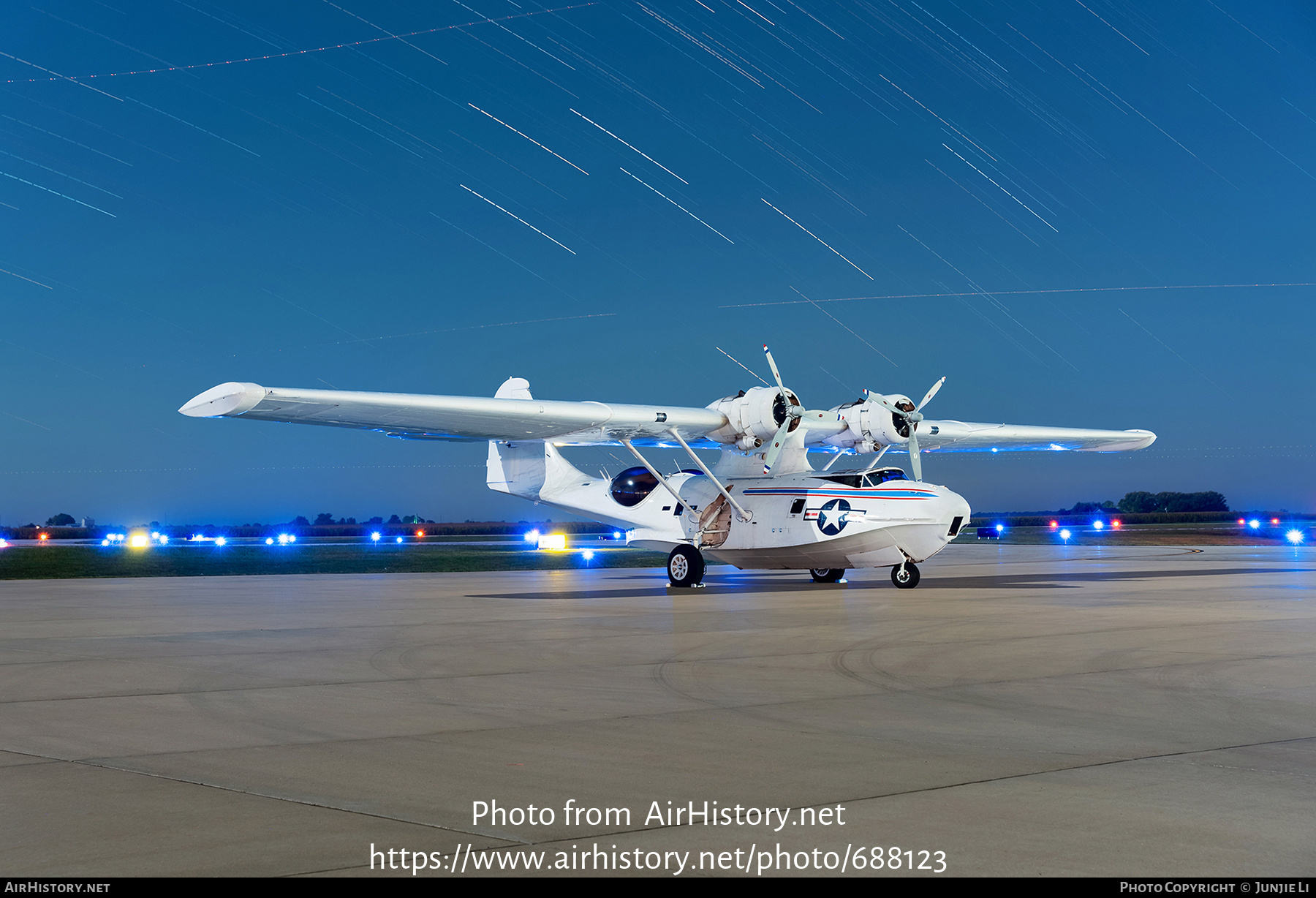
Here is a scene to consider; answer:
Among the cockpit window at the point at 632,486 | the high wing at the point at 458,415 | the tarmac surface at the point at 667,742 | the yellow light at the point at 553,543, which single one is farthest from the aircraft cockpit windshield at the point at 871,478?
the yellow light at the point at 553,543

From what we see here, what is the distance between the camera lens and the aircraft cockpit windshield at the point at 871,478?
986 inches

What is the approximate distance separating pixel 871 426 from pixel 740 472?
334 cm

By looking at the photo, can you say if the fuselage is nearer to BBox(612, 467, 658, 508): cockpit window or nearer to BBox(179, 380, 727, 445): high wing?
BBox(612, 467, 658, 508): cockpit window

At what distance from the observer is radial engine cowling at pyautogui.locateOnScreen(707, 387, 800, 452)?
87.2ft

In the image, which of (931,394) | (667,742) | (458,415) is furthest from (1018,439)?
(667,742)

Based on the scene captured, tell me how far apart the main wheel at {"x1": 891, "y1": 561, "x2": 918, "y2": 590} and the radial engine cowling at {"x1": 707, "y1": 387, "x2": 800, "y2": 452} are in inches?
158

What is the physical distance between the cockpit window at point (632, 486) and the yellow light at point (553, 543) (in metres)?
26.9

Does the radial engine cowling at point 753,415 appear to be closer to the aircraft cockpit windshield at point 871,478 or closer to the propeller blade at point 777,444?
the propeller blade at point 777,444

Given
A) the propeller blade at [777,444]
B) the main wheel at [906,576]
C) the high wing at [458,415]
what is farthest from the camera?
the propeller blade at [777,444]

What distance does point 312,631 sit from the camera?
614 inches

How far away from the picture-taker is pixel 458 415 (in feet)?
76.3
